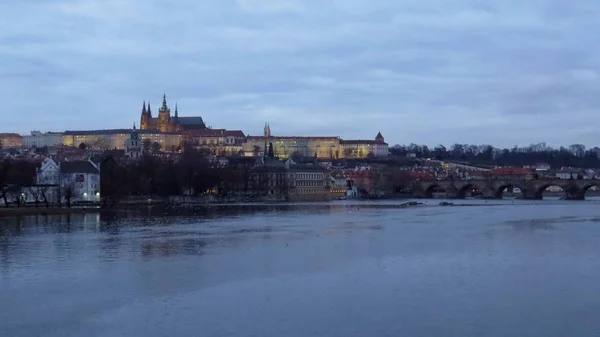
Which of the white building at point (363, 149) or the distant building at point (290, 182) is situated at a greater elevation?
the white building at point (363, 149)

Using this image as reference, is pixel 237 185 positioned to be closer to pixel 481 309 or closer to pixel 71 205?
pixel 71 205

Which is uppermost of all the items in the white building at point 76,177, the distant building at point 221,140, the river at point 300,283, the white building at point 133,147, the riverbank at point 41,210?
the distant building at point 221,140

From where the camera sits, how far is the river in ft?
40.5

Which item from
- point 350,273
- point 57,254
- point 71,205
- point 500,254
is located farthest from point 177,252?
point 71,205

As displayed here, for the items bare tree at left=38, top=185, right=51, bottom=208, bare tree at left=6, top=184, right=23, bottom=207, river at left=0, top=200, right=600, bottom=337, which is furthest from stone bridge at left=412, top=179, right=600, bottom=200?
river at left=0, top=200, right=600, bottom=337

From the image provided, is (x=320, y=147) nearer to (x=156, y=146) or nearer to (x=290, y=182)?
(x=156, y=146)

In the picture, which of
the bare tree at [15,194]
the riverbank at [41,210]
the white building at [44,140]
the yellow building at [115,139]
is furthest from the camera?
the white building at [44,140]

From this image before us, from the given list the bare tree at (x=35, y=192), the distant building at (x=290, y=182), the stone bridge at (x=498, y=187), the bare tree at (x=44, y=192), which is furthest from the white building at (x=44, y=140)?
the bare tree at (x=44, y=192)

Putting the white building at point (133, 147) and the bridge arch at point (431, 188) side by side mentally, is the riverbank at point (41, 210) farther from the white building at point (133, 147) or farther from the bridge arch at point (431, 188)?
the white building at point (133, 147)

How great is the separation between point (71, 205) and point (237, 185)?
2574 centimetres

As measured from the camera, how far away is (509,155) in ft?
511

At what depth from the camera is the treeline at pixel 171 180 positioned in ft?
180

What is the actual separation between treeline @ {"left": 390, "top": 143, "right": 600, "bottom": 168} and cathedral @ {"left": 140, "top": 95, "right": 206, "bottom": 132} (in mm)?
34273

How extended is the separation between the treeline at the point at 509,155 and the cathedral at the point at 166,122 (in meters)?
34.3
